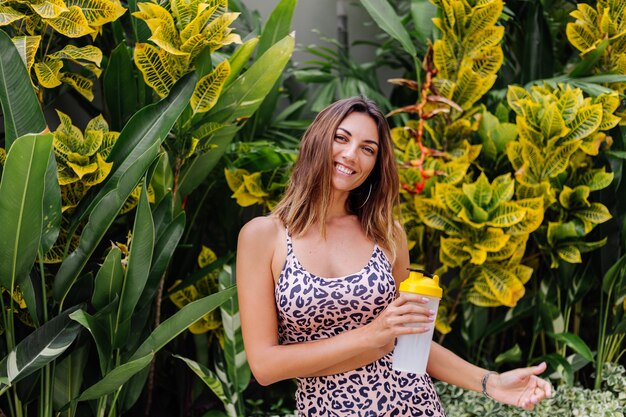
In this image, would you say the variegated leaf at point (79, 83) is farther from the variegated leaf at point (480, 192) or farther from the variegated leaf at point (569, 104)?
the variegated leaf at point (569, 104)

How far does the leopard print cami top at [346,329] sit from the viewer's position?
1.42 meters

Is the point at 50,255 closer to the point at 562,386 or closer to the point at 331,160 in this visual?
the point at 331,160

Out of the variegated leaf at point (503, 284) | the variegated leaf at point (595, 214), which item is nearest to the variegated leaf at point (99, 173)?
the variegated leaf at point (503, 284)

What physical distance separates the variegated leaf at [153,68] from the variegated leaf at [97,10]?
4.2 inches

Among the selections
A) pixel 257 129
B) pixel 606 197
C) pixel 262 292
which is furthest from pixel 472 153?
pixel 262 292

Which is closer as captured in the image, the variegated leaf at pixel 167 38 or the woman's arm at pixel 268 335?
the woman's arm at pixel 268 335

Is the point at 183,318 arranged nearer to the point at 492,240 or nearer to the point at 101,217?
the point at 101,217

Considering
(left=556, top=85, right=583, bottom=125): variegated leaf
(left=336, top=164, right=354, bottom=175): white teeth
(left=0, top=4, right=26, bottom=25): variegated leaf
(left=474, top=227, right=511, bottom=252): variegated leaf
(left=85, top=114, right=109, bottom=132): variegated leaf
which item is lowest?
(left=474, top=227, right=511, bottom=252): variegated leaf

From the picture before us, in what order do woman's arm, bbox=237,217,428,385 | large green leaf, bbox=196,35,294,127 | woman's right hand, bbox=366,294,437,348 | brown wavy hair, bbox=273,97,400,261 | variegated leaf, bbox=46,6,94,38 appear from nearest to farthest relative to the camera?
woman's right hand, bbox=366,294,437,348
woman's arm, bbox=237,217,428,385
brown wavy hair, bbox=273,97,400,261
variegated leaf, bbox=46,6,94,38
large green leaf, bbox=196,35,294,127

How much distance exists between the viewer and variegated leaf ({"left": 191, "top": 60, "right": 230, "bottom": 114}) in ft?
5.89

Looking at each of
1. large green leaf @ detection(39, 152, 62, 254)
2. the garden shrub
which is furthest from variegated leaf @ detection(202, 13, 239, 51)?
the garden shrub

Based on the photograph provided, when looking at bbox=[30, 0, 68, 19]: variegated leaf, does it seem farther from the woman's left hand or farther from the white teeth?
the woman's left hand

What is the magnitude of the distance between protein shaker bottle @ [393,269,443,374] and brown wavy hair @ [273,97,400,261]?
0.80 feet

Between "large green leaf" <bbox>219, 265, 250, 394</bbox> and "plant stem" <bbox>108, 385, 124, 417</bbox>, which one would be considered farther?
"large green leaf" <bbox>219, 265, 250, 394</bbox>
